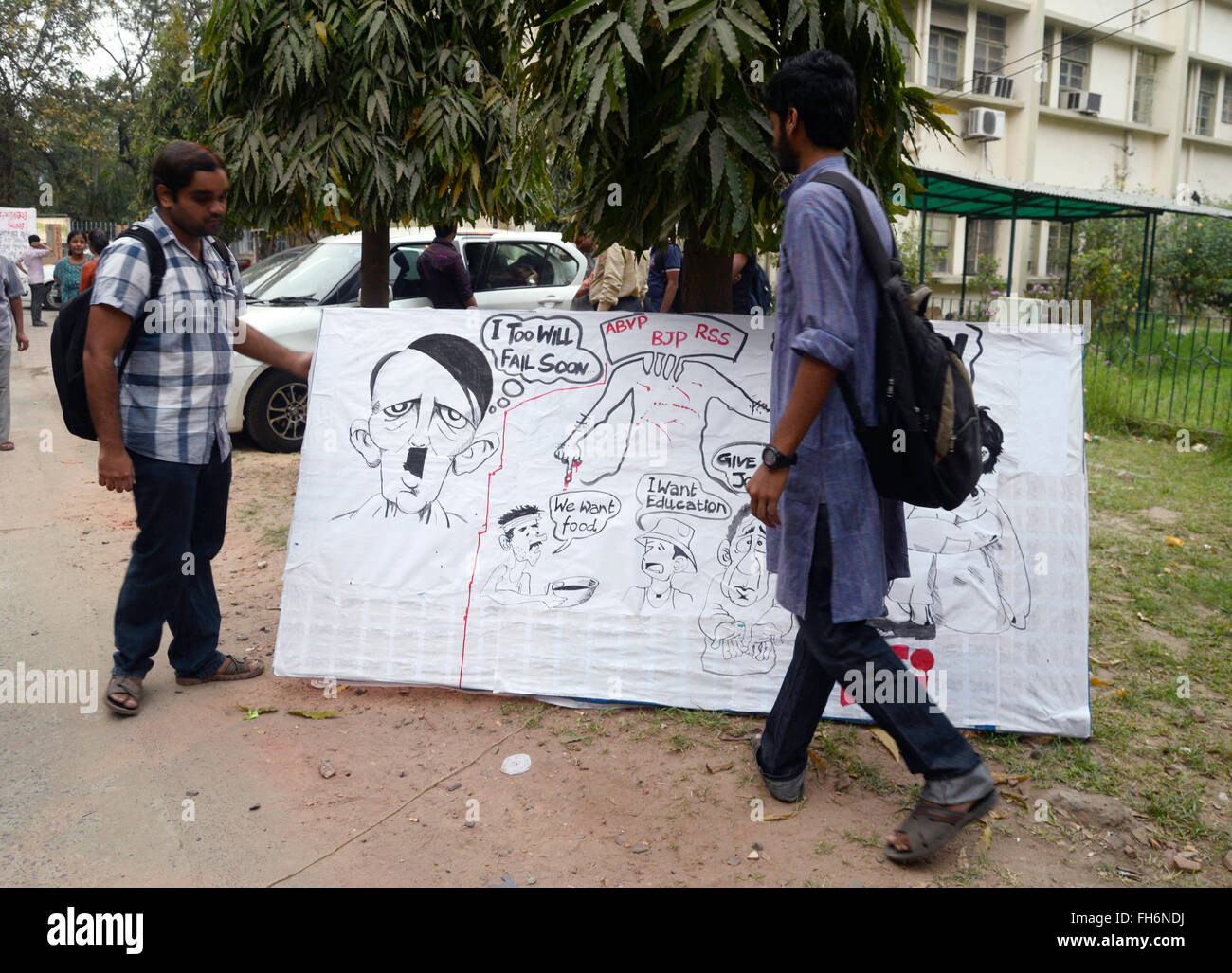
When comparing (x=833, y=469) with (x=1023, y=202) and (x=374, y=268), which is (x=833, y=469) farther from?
(x=1023, y=202)

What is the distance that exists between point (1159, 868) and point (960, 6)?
25888mm

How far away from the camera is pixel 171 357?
3676 mm

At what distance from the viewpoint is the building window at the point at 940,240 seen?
25.4m

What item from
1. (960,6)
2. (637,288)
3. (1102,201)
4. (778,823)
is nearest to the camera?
(778,823)

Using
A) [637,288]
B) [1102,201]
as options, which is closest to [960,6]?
[1102,201]

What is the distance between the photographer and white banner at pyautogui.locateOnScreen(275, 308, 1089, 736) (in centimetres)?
351

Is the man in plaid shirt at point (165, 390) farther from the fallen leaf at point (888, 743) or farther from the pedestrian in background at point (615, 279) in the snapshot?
the pedestrian in background at point (615, 279)

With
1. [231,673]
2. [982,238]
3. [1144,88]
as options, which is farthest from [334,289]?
[1144,88]

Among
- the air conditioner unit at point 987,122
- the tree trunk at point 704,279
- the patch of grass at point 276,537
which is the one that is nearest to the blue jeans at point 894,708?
the tree trunk at point 704,279

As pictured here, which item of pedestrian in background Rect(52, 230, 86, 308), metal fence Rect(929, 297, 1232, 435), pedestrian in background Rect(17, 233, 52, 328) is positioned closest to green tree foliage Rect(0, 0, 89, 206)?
pedestrian in background Rect(17, 233, 52, 328)

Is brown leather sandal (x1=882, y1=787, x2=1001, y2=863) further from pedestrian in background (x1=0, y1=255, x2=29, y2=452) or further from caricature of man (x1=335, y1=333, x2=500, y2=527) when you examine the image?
pedestrian in background (x1=0, y1=255, x2=29, y2=452)

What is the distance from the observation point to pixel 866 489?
277cm

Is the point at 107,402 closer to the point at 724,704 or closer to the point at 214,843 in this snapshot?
the point at 214,843

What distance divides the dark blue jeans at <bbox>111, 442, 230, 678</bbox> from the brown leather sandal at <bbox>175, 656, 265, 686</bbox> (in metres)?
0.02
